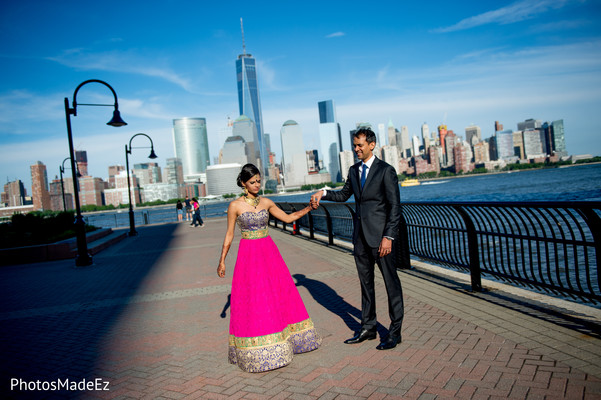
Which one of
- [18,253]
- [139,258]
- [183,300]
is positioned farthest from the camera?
[18,253]

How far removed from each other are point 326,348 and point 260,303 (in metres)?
0.92

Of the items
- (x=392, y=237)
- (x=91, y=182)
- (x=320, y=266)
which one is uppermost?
(x=91, y=182)

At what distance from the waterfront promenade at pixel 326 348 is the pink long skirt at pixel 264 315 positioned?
133mm

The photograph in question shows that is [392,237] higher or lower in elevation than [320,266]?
higher

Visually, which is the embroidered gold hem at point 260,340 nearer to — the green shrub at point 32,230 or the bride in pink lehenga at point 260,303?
the bride in pink lehenga at point 260,303

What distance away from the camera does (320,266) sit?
8977mm

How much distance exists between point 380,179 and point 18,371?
162 inches

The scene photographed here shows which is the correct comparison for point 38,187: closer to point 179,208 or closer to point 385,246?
point 179,208

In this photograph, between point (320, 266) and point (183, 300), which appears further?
point (320, 266)

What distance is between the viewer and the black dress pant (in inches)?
160

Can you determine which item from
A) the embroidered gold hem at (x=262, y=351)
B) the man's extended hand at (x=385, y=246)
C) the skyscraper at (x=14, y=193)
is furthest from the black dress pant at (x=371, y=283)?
the skyscraper at (x=14, y=193)

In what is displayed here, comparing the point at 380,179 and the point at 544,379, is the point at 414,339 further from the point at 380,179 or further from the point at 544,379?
the point at 380,179

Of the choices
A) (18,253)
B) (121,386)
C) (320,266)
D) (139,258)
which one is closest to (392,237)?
(121,386)

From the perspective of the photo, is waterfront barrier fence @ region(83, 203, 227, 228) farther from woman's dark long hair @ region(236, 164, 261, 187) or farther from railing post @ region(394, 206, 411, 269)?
woman's dark long hair @ region(236, 164, 261, 187)
